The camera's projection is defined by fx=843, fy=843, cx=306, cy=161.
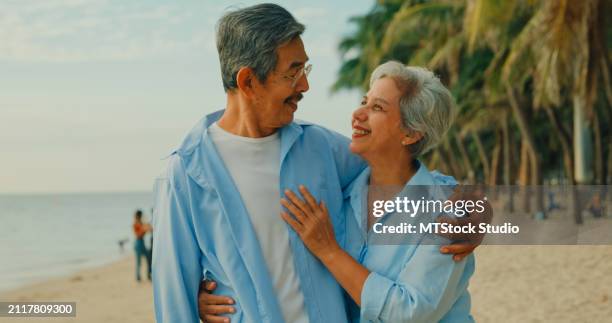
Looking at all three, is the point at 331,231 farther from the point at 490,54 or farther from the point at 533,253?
the point at 490,54

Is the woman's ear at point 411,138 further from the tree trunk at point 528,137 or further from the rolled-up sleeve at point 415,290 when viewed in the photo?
the tree trunk at point 528,137

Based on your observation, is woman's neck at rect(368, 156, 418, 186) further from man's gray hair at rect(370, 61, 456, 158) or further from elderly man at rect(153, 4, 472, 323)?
elderly man at rect(153, 4, 472, 323)

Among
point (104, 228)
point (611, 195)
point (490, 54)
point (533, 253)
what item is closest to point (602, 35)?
point (533, 253)

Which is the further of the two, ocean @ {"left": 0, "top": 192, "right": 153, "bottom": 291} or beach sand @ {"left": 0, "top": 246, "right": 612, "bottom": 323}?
ocean @ {"left": 0, "top": 192, "right": 153, "bottom": 291}

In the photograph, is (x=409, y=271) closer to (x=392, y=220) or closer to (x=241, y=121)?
(x=392, y=220)

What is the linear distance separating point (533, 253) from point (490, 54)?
16150 millimetres

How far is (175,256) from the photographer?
2.83m

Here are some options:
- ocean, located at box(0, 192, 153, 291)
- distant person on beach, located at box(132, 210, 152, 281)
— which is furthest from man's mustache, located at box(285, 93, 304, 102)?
ocean, located at box(0, 192, 153, 291)

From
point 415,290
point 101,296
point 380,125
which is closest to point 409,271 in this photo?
point 415,290

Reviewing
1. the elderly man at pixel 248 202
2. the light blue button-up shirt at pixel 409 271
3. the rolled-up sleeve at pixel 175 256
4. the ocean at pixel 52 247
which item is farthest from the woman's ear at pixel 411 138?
the ocean at pixel 52 247

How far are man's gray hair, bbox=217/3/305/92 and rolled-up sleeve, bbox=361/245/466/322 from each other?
797mm

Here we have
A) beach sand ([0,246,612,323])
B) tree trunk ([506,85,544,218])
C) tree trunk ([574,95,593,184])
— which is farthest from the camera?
tree trunk ([506,85,544,218])

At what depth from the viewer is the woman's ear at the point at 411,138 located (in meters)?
3.06

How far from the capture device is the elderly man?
281 centimetres
